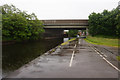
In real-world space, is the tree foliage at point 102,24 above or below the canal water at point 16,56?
above

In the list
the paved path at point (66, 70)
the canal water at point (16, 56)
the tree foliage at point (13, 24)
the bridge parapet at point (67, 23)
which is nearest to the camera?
the paved path at point (66, 70)

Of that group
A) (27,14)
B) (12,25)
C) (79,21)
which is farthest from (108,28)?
(12,25)

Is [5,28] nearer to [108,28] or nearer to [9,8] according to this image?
[9,8]

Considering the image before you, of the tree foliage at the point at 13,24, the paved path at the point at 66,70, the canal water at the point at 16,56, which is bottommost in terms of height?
the canal water at the point at 16,56

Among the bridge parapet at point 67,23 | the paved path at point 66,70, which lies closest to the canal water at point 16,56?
the paved path at point 66,70

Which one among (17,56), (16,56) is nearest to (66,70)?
(17,56)

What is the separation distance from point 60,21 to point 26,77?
56.0 metres

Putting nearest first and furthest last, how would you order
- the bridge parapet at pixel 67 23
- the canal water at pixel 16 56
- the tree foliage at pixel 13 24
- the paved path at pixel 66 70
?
the paved path at pixel 66 70 < the canal water at pixel 16 56 < the tree foliage at pixel 13 24 < the bridge parapet at pixel 67 23

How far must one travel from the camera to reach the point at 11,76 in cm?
844

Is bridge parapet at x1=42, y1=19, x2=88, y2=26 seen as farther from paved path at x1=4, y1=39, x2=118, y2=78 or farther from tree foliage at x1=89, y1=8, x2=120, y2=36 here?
paved path at x1=4, y1=39, x2=118, y2=78

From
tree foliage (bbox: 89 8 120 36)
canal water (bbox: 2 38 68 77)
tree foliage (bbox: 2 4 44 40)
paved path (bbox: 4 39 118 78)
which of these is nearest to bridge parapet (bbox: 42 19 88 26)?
tree foliage (bbox: 89 8 120 36)

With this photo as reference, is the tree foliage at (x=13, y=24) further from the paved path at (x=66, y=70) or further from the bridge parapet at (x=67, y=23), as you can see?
the paved path at (x=66, y=70)

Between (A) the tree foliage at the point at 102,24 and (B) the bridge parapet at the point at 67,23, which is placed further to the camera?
(B) the bridge parapet at the point at 67,23

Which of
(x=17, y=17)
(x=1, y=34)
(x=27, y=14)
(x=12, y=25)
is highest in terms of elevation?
(x=27, y=14)
